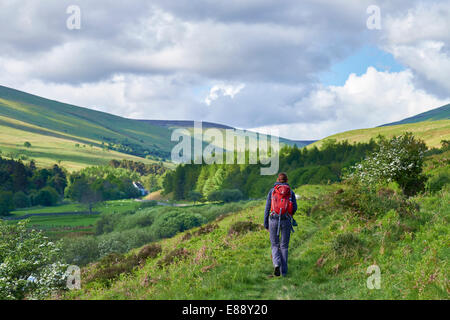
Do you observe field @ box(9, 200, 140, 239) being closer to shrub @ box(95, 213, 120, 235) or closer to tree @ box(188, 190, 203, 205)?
shrub @ box(95, 213, 120, 235)

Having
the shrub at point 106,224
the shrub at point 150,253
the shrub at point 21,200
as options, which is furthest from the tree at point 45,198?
the shrub at point 150,253

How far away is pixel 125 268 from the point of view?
1872cm

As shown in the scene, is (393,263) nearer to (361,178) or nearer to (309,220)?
(309,220)

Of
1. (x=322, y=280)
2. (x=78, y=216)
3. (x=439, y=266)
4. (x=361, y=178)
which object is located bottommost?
(x=78, y=216)

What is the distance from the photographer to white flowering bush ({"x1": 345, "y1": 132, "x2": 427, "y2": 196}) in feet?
87.7

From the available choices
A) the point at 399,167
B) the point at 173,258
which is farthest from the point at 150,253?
the point at 399,167

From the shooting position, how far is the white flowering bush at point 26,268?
74.9 feet

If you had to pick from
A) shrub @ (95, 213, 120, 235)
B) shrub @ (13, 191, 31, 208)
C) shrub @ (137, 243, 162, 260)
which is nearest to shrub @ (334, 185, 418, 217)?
shrub @ (137, 243, 162, 260)

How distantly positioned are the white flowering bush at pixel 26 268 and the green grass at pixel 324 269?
761 cm

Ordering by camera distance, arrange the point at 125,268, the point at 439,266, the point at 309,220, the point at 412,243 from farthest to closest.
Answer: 1. the point at 309,220
2. the point at 125,268
3. the point at 412,243
4. the point at 439,266

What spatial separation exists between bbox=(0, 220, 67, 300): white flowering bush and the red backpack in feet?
48.2

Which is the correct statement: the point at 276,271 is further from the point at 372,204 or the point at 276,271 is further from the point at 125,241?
the point at 125,241
